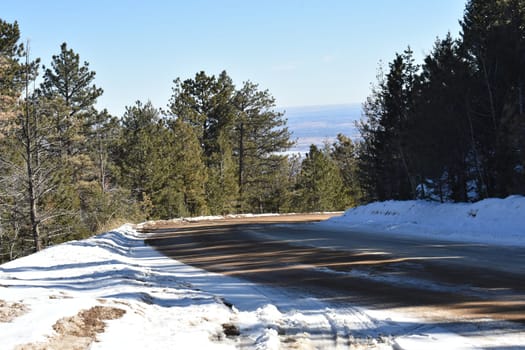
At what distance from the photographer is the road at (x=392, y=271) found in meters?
6.29

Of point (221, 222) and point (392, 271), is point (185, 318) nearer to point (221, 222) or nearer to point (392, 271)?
point (392, 271)

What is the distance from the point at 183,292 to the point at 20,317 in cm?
282

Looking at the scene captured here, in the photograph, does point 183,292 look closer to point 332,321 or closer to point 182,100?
point 332,321

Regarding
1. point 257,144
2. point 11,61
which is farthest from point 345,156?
point 11,61

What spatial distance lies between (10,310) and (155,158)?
39.1m

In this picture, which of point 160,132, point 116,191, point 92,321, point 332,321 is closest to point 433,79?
point 332,321

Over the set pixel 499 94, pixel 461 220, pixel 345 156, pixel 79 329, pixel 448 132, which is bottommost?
pixel 79 329

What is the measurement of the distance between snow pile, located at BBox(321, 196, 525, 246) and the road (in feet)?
5.38

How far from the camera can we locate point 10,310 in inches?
221

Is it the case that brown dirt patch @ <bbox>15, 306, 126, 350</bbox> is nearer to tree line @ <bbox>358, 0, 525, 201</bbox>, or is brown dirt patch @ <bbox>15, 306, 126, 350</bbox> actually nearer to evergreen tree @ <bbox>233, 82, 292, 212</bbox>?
tree line @ <bbox>358, 0, 525, 201</bbox>

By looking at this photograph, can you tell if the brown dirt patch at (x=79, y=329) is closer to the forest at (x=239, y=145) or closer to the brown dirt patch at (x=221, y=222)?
the forest at (x=239, y=145)

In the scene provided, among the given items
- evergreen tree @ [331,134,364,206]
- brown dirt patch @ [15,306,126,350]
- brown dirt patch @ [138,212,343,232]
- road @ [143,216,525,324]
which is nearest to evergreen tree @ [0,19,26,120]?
brown dirt patch @ [138,212,343,232]

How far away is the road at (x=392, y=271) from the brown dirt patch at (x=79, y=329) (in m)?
2.97

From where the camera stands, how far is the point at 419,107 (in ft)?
73.8
